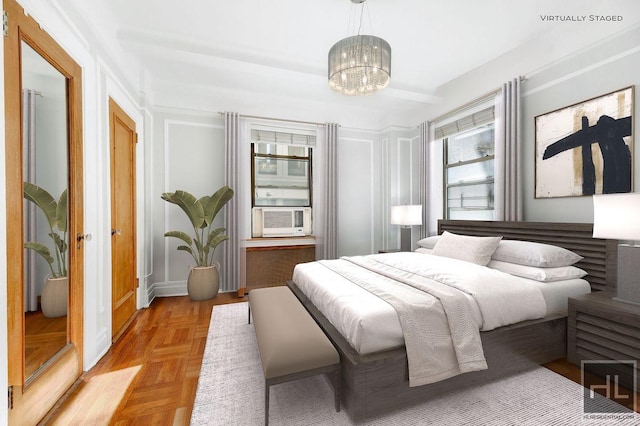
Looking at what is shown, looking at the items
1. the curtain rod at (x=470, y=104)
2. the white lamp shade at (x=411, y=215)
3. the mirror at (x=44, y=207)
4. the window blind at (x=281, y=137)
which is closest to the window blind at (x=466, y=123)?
the curtain rod at (x=470, y=104)

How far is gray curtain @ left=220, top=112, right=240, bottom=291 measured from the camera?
3.99 m

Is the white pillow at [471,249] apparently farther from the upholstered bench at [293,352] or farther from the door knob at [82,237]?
the door knob at [82,237]

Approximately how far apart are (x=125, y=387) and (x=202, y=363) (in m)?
0.49

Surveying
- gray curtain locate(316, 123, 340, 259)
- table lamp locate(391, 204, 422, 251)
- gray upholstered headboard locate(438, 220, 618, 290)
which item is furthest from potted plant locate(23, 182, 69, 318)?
gray upholstered headboard locate(438, 220, 618, 290)

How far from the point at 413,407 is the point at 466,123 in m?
3.54

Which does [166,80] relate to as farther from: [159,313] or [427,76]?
[427,76]

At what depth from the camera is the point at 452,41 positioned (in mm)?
2959

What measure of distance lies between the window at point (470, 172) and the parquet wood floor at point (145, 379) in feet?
6.89

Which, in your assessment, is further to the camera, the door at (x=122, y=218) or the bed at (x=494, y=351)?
the door at (x=122, y=218)

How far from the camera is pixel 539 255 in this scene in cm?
231

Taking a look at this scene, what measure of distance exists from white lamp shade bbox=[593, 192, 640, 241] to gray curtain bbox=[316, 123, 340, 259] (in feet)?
10.2

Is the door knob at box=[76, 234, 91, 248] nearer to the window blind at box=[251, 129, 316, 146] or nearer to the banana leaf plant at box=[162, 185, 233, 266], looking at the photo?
the banana leaf plant at box=[162, 185, 233, 266]

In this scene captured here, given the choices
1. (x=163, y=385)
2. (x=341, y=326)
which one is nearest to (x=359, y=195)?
(x=341, y=326)

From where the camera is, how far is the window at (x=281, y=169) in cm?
438
